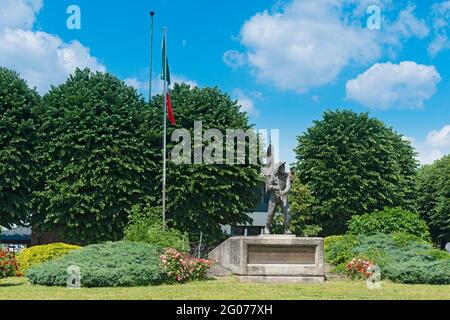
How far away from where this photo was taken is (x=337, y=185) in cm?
3534

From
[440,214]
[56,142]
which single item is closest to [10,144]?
[56,142]

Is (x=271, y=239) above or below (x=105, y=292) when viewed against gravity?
above

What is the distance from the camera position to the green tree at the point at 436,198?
4247cm

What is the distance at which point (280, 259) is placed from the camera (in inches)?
826

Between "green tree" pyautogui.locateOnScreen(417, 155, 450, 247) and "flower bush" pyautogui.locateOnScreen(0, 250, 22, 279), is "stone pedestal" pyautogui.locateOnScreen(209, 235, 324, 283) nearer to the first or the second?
"flower bush" pyautogui.locateOnScreen(0, 250, 22, 279)

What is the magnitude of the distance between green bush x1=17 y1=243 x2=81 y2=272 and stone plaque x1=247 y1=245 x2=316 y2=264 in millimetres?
8095

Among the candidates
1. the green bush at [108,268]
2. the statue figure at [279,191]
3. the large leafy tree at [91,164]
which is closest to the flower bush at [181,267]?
the green bush at [108,268]

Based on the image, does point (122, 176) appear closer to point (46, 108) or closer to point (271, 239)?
point (46, 108)

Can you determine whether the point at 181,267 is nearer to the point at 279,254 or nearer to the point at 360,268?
the point at 279,254

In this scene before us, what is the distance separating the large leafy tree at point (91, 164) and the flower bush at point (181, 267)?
975cm

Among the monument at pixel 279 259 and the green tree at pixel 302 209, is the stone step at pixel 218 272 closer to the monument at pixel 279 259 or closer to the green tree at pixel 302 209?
the monument at pixel 279 259

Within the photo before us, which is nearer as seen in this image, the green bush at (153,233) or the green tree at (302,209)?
the green bush at (153,233)

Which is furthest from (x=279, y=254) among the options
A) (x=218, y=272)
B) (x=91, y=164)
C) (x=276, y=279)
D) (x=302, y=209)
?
(x=302, y=209)

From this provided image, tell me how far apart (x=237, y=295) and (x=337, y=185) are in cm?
2082
